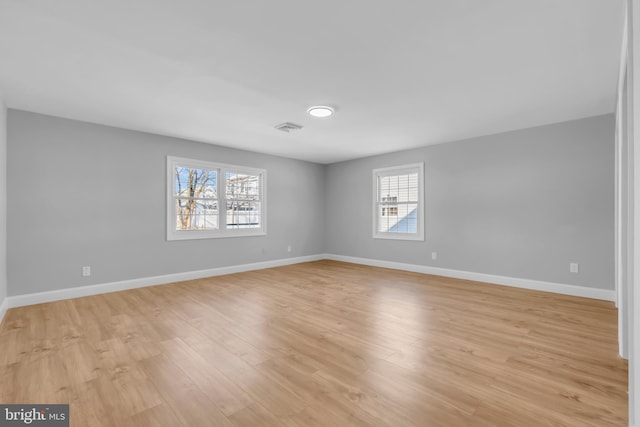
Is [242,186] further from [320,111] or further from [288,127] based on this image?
[320,111]

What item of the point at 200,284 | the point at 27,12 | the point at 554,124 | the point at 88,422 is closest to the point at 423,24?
the point at 27,12

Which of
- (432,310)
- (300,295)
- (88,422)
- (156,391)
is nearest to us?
(88,422)

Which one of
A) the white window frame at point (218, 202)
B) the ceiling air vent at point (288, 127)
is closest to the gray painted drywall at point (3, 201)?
the white window frame at point (218, 202)

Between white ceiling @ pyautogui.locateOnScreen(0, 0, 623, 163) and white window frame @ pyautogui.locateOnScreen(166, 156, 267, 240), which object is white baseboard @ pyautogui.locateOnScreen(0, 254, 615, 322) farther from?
white ceiling @ pyautogui.locateOnScreen(0, 0, 623, 163)

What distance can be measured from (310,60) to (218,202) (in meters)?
3.70

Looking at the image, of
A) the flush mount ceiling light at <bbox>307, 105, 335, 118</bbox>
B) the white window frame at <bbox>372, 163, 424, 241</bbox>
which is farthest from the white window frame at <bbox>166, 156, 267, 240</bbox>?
the flush mount ceiling light at <bbox>307, 105, 335, 118</bbox>

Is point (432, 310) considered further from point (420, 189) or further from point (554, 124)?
point (554, 124)

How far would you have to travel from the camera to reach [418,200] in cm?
571

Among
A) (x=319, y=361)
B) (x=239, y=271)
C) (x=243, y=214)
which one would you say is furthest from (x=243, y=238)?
(x=319, y=361)

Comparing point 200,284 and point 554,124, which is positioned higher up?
point 554,124

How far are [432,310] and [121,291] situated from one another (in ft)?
14.0

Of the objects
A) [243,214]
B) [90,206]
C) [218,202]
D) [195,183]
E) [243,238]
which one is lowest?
[243,238]

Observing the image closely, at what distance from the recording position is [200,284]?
15.4 ft

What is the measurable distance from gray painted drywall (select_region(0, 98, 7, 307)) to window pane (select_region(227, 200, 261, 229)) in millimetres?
2946
